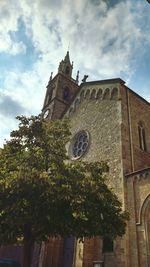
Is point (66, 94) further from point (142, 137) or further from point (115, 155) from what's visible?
point (115, 155)

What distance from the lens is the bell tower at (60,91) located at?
2784 cm

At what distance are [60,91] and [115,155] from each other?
55.2 feet

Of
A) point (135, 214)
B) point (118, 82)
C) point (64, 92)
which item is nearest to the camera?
point (135, 214)

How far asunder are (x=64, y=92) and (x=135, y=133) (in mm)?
16105

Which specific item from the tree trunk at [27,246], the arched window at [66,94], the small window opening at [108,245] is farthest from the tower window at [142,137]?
the arched window at [66,94]

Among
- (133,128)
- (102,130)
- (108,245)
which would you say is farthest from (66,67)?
(108,245)

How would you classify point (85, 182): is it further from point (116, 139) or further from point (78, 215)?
point (116, 139)

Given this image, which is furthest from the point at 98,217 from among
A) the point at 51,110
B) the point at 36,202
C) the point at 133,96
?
the point at 51,110

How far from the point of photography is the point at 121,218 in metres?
10.6

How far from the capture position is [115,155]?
14945 mm

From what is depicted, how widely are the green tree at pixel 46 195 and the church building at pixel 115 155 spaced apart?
1972 millimetres

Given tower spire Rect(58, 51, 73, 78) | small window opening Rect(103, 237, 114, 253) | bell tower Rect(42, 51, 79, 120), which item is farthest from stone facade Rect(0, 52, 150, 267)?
tower spire Rect(58, 51, 73, 78)

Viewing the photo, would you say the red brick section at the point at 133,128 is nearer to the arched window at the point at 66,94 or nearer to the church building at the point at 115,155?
the church building at the point at 115,155

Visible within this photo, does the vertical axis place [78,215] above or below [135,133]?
below
